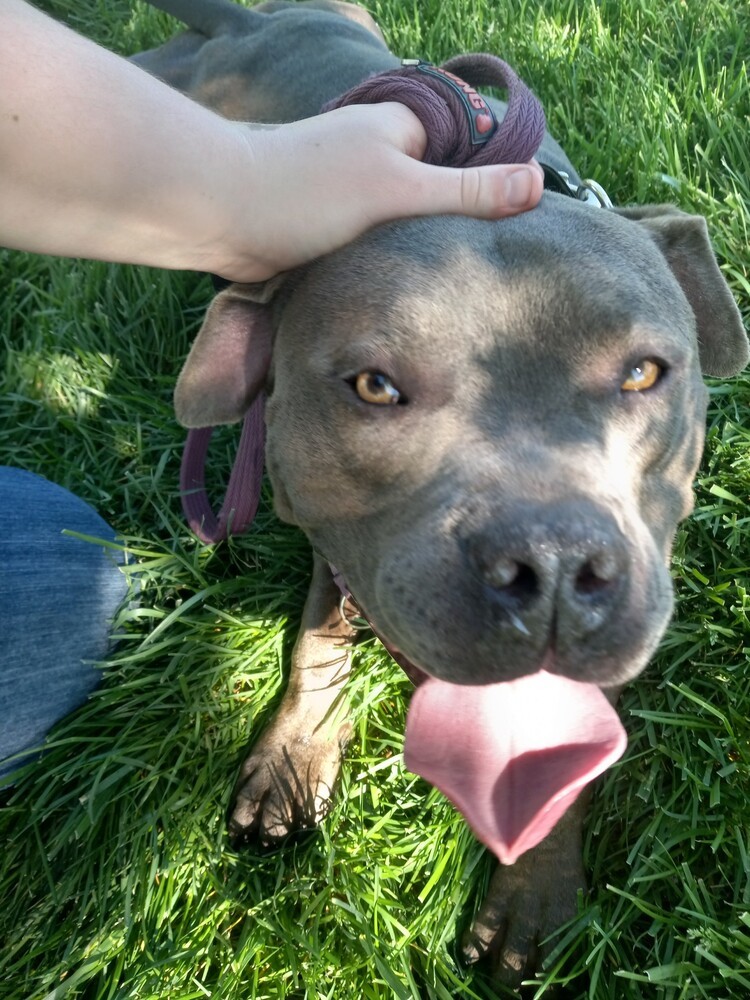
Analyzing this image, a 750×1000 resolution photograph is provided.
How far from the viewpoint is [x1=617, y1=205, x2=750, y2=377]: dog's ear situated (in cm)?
255

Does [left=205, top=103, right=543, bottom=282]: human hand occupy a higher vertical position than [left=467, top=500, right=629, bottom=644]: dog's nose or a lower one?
higher

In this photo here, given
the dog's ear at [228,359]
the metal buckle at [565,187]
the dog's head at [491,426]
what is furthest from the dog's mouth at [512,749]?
the metal buckle at [565,187]

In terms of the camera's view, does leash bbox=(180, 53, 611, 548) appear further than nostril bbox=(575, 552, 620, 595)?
Yes

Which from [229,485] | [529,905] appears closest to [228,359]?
[229,485]

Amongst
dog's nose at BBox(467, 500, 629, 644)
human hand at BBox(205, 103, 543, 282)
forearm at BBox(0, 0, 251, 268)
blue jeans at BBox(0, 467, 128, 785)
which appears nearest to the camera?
dog's nose at BBox(467, 500, 629, 644)

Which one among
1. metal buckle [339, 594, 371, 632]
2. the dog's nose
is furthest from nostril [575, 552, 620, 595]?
metal buckle [339, 594, 371, 632]

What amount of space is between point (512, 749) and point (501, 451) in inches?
28.0

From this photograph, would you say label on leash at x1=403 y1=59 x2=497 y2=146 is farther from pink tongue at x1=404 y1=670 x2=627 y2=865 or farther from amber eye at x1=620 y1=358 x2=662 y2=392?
pink tongue at x1=404 y1=670 x2=627 y2=865

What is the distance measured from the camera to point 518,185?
2.23m

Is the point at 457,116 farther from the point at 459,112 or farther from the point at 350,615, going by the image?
the point at 350,615

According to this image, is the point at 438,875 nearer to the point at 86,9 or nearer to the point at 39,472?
the point at 39,472

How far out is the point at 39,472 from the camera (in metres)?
3.86

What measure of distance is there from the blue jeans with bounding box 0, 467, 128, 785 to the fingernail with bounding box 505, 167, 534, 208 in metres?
1.86

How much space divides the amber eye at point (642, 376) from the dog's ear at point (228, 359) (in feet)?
3.19
